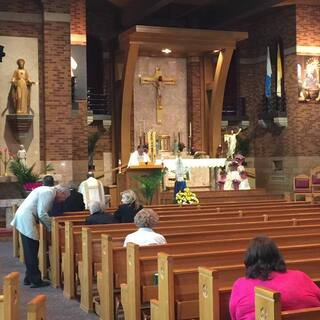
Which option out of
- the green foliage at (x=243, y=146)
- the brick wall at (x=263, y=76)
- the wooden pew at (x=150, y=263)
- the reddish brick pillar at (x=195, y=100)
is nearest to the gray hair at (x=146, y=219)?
the wooden pew at (x=150, y=263)

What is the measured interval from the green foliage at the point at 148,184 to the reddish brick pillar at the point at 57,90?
2680mm

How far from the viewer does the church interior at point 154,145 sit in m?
5.65

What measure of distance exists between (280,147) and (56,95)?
722 cm

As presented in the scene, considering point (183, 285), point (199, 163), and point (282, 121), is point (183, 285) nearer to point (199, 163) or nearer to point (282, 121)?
point (199, 163)

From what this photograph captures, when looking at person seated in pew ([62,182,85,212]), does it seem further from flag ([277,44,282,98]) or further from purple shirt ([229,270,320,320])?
flag ([277,44,282,98])

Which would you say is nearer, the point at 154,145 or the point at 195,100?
the point at 154,145

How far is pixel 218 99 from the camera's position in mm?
18359

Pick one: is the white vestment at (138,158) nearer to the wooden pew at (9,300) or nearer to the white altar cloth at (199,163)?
the white altar cloth at (199,163)

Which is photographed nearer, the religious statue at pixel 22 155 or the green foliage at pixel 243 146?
the religious statue at pixel 22 155

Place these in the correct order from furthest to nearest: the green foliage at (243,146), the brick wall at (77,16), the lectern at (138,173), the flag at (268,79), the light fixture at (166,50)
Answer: the green foliage at (243,146) < the flag at (268,79) < the light fixture at (166,50) < the brick wall at (77,16) < the lectern at (138,173)

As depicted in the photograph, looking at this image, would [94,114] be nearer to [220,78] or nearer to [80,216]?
[220,78]

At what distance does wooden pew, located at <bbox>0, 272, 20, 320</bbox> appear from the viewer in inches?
119

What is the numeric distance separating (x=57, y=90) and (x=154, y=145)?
9.35ft

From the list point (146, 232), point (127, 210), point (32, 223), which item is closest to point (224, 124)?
point (127, 210)
